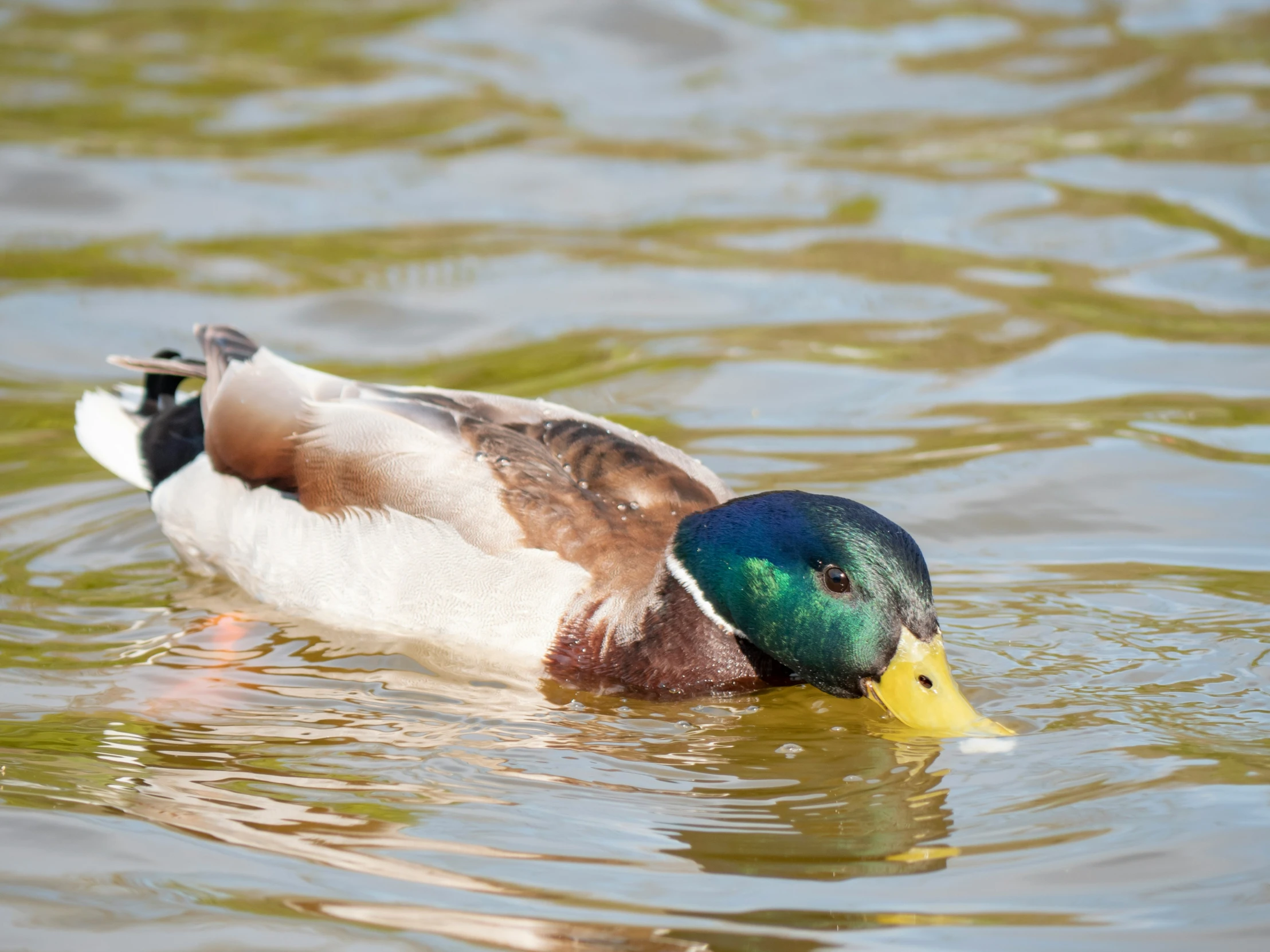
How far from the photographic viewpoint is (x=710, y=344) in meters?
8.39

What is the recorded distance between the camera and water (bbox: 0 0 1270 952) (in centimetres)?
397

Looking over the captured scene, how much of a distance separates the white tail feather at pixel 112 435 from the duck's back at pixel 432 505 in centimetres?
49

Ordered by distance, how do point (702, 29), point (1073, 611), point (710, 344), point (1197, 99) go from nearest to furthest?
point (1073, 611) → point (710, 344) → point (1197, 99) → point (702, 29)

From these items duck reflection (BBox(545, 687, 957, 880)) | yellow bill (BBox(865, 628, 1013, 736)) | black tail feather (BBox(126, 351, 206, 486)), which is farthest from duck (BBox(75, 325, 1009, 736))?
black tail feather (BBox(126, 351, 206, 486))

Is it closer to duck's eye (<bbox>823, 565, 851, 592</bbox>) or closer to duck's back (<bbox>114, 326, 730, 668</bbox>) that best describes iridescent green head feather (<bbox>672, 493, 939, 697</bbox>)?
duck's eye (<bbox>823, 565, 851, 592</bbox>)

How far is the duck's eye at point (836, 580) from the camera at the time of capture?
15.3 ft

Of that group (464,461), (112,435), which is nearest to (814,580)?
(464,461)

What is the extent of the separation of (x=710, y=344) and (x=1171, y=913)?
16.2ft

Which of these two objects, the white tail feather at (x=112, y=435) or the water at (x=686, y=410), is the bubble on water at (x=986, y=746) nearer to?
the water at (x=686, y=410)

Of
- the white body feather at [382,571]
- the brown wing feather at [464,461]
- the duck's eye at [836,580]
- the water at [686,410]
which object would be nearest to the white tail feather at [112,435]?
the water at [686,410]

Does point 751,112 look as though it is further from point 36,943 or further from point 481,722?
point 36,943

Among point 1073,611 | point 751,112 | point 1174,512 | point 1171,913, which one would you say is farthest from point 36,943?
point 751,112

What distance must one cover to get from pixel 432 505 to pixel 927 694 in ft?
5.63

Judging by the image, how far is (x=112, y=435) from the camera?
6.54 metres
